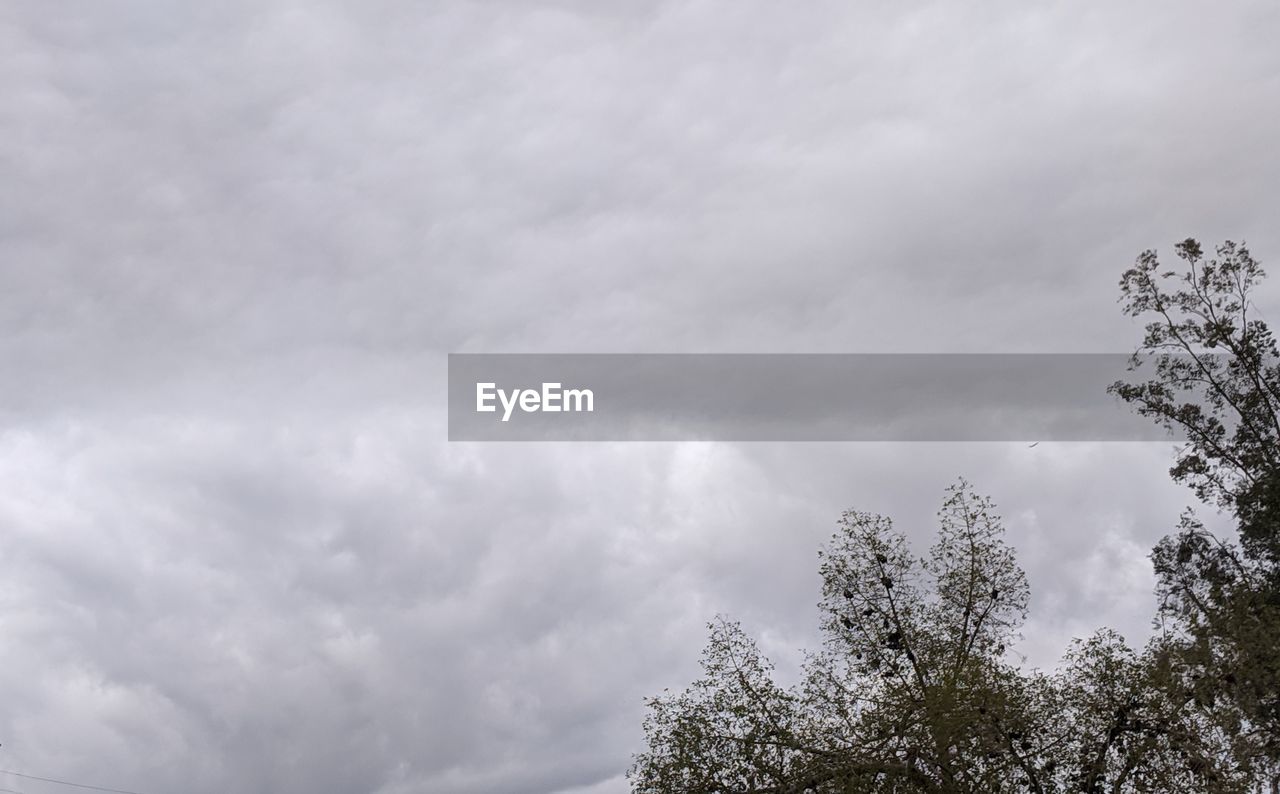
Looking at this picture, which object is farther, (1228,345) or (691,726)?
(1228,345)

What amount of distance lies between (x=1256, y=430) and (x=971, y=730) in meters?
14.0

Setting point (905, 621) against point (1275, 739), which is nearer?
point (1275, 739)

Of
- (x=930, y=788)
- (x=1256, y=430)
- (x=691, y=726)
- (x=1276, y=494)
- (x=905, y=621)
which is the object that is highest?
(x=1256, y=430)

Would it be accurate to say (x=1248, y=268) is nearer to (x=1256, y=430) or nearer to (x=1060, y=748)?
(x=1256, y=430)

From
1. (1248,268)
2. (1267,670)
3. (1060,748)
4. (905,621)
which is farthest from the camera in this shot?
(1248,268)

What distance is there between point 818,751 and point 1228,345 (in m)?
17.4

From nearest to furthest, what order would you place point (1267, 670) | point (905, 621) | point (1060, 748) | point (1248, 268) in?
point (1267, 670)
point (1060, 748)
point (905, 621)
point (1248, 268)

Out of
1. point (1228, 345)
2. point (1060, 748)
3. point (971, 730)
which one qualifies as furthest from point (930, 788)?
point (1228, 345)

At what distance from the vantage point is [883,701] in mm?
31500

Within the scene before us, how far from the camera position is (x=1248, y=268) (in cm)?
3775

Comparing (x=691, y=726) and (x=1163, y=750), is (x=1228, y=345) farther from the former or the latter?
(x=691, y=726)

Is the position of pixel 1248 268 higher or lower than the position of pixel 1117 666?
higher

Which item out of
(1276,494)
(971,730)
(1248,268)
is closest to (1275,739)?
(971,730)

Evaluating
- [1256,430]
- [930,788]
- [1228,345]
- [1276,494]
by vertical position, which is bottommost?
[930,788]
